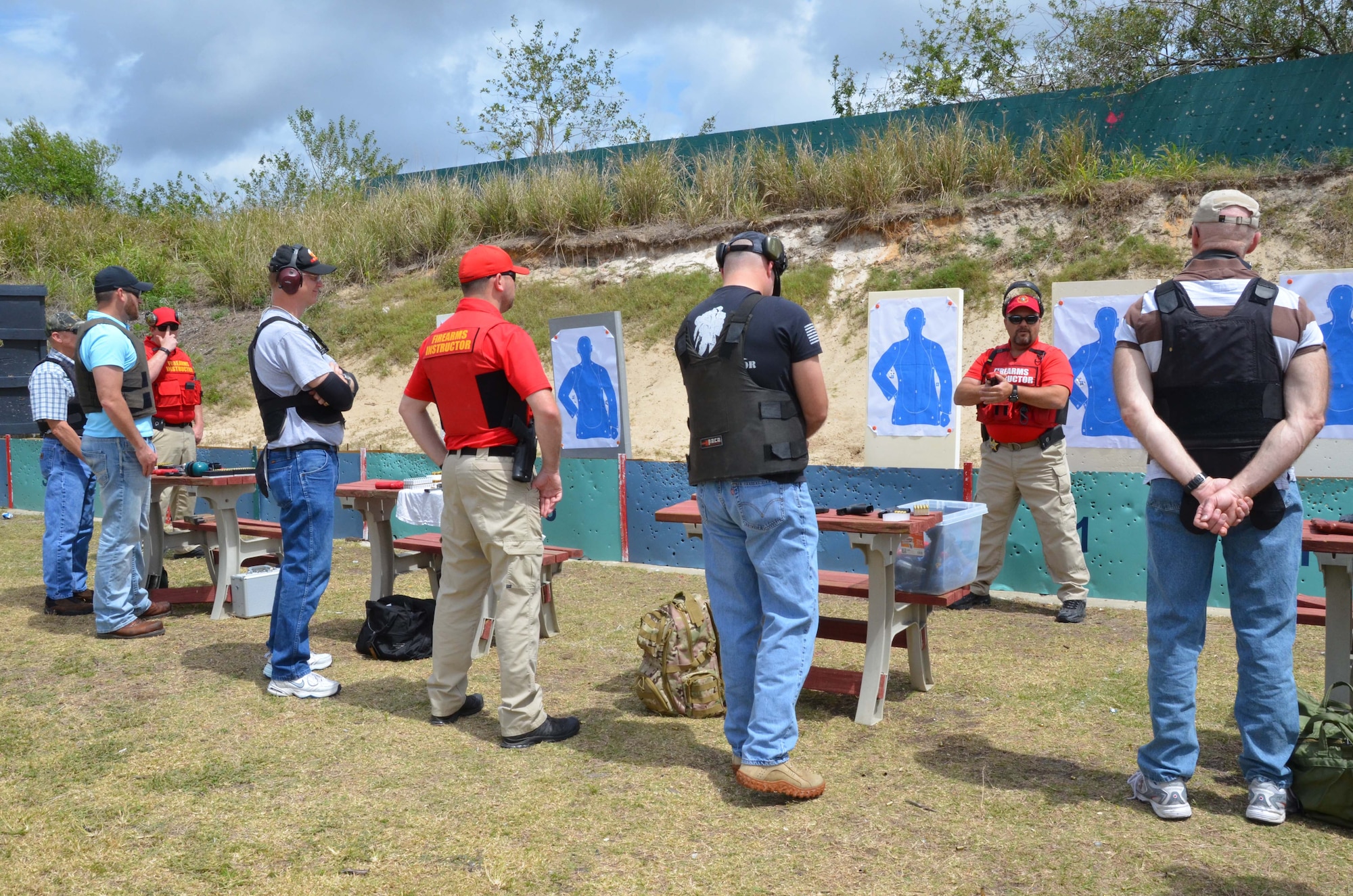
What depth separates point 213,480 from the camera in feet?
20.0

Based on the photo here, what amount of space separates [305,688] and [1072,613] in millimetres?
4377

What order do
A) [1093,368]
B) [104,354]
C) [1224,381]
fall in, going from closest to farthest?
[1224,381]
[104,354]
[1093,368]

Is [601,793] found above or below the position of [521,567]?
below

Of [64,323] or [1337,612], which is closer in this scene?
[1337,612]

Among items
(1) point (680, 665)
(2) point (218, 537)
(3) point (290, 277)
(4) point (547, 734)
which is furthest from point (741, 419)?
(2) point (218, 537)

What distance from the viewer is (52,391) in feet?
21.5

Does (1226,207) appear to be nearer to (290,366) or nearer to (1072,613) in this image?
(1072,613)

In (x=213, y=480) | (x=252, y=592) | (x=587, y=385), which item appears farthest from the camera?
(x=587, y=385)

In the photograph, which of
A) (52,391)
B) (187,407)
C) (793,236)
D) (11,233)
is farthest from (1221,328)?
(11,233)

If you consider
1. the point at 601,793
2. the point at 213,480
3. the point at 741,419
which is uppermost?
the point at 741,419

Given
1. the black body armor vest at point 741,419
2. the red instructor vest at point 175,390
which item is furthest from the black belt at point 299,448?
the red instructor vest at point 175,390

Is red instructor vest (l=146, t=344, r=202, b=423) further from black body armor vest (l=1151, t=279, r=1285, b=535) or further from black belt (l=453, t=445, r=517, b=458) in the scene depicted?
black body armor vest (l=1151, t=279, r=1285, b=535)

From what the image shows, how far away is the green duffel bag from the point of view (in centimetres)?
318

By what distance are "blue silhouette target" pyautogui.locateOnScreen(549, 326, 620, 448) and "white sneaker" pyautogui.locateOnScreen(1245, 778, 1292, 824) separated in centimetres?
693
